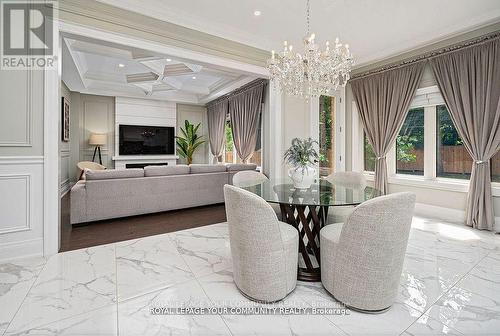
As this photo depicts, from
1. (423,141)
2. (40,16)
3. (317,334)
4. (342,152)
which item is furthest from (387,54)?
(40,16)

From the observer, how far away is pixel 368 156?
4.79 m

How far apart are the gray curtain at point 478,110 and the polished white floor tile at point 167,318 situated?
3.69 metres

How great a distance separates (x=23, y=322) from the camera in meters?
1.49

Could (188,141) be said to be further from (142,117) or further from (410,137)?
(410,137)

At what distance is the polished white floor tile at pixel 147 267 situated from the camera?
190 centimetres

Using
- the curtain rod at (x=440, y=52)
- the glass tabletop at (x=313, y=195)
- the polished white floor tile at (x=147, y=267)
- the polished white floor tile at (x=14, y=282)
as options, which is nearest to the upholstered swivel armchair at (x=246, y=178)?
the glass tabletop at (x=313, y=195)

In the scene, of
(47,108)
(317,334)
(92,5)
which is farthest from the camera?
(92,5)

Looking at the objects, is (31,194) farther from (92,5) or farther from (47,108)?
(92,5)

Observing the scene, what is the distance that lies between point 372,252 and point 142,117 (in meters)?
7.33

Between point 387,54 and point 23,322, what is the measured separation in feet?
17.7

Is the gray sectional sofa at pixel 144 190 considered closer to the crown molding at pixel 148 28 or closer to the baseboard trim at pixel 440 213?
the crown molding at pixel 148 28

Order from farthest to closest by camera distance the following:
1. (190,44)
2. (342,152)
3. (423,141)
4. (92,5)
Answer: (342,152) → (423,141) → (190,44) → (92,5)

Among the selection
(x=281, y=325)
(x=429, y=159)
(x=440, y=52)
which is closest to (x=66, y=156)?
(x=281, y=325)

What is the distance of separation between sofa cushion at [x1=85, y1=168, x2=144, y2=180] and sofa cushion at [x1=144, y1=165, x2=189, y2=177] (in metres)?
0.10
